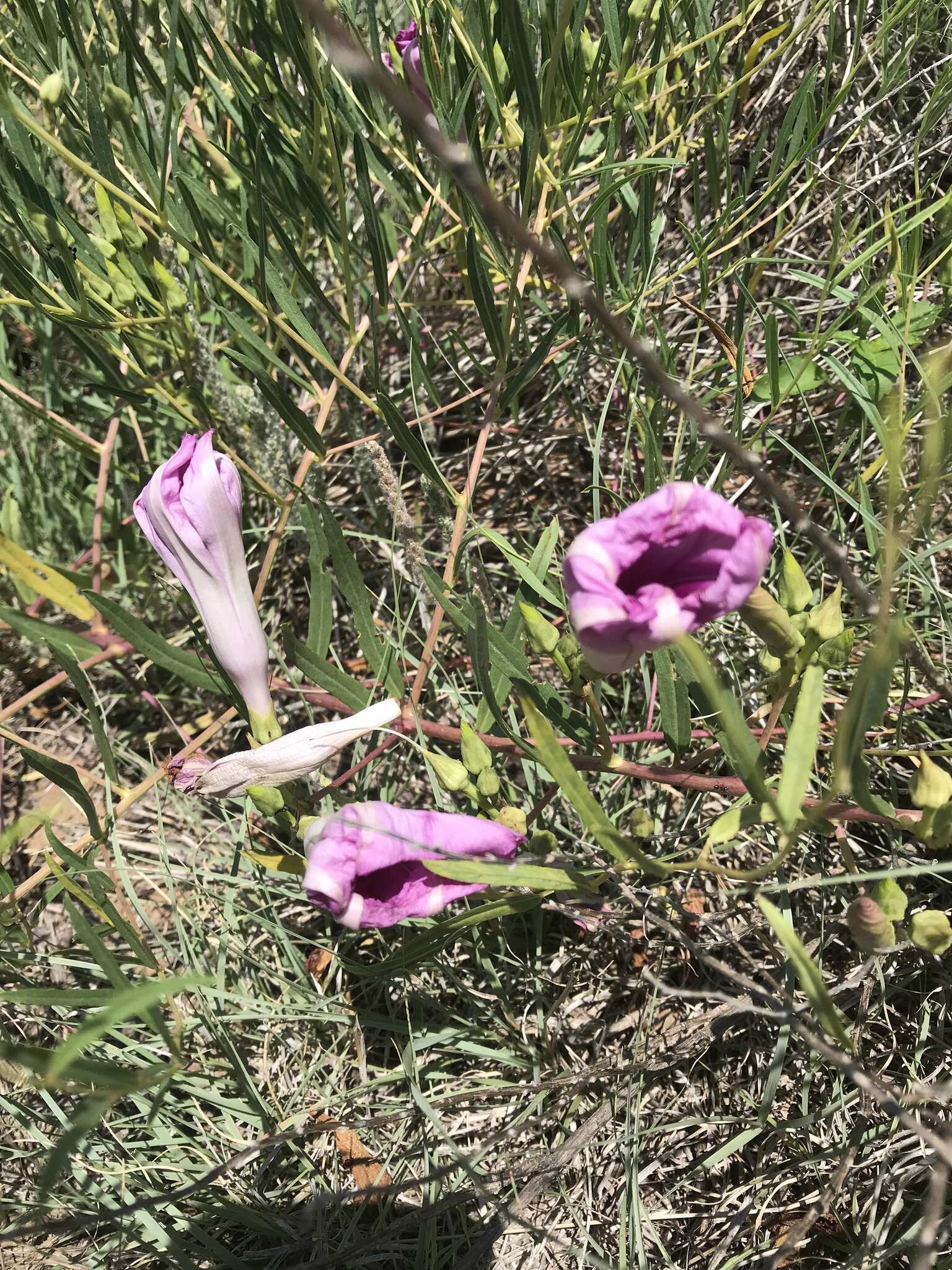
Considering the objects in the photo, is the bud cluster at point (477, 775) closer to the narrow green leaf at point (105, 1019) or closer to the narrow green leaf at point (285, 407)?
A: the narrow green leaf at point (105, 1019)

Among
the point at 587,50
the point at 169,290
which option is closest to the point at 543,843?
the point at 169,290

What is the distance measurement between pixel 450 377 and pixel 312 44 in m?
0.69

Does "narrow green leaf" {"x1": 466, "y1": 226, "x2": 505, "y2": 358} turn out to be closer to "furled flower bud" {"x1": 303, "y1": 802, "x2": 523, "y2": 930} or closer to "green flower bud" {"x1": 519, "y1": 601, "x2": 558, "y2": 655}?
"green flower bud" {"x1": 519, "y1": 601, "x2": 558, "y2": 655}

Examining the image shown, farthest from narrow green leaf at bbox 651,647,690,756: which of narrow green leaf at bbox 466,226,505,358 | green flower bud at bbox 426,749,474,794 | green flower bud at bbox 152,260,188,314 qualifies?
green flower bud at bbox 152,260,188,314

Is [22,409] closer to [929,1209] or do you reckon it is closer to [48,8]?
[48,8]

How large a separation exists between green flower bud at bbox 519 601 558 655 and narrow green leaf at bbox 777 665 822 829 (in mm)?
255

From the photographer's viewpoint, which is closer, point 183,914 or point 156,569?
point 183,914

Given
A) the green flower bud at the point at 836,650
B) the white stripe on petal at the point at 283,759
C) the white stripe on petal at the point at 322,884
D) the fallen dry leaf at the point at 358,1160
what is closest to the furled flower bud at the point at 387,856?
the white stripe on petal at the point at 322,884

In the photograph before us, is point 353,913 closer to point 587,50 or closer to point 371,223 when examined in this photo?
point 371,223

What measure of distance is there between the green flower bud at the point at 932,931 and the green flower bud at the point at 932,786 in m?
0.10

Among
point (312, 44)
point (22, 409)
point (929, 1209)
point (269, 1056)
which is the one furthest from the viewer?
point (22, 409)

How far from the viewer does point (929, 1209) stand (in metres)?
0.64

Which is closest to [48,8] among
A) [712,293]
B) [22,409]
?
[22,409]

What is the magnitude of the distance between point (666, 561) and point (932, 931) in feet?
1.39
